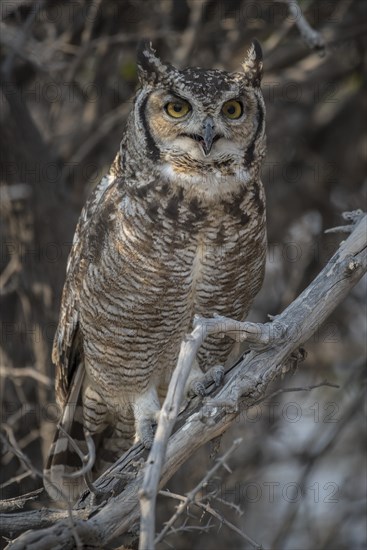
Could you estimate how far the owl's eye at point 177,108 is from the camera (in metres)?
3.04

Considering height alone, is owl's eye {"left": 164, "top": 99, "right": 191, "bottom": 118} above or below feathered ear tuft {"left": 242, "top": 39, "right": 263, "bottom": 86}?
below

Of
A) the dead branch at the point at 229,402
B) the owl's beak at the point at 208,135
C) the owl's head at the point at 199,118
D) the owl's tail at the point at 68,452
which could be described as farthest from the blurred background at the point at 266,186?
the dead branch at the point at 229,402

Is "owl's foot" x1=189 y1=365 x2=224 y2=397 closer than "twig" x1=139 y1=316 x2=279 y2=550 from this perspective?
No

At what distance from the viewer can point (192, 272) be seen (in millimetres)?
3107

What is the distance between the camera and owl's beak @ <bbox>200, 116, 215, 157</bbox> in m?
2.93

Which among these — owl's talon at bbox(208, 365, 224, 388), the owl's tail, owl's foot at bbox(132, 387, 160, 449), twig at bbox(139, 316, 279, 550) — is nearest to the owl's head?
A: owl's talon at bbox(208, 365, 224, 388)

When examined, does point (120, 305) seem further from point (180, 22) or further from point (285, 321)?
point (180, 22)

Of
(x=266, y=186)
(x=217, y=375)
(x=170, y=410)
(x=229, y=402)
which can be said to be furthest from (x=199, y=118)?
(x=266, y=186)

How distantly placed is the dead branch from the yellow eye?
589mm

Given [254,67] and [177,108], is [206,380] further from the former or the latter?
[254,67]

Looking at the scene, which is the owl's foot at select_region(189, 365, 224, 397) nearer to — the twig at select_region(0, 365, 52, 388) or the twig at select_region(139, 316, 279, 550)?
the twig at select_region(139, 316, 279, 550)

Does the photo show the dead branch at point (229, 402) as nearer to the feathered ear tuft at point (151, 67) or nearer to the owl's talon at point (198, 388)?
the owl's talon at point (198, 388)

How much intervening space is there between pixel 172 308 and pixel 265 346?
588 millimetres

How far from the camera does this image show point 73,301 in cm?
345
